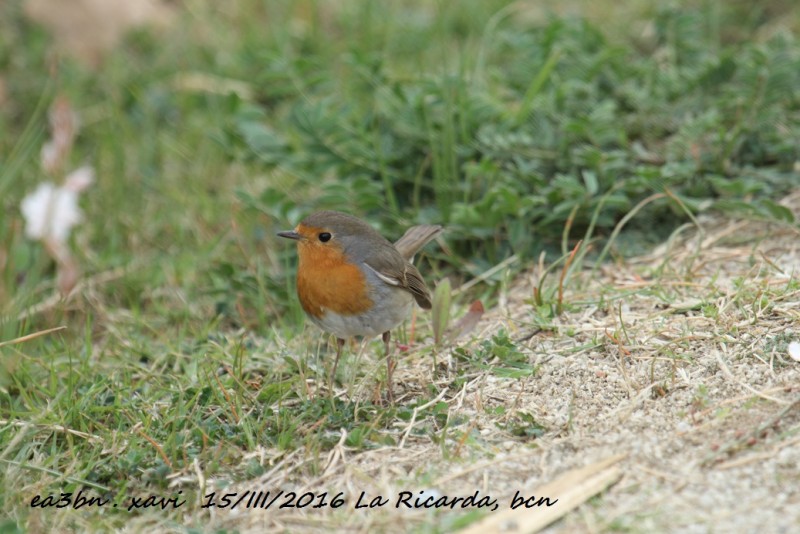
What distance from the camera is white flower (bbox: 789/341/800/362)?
361 cm

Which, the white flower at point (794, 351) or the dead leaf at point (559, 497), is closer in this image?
the dead leaf at point (559, 497)

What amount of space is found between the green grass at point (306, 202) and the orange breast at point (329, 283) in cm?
27

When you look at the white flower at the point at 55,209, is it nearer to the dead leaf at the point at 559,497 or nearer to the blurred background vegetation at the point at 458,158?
the blurred background vegetation at the point at 458,158

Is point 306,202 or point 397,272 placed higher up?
point 397,272

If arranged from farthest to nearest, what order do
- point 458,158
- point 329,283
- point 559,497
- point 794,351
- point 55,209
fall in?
point 458,158 → point 55,209 → point 329,283 → point 794,351 → point 559,497

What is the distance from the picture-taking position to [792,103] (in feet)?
17.4

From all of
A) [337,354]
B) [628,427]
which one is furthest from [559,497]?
[337,354]

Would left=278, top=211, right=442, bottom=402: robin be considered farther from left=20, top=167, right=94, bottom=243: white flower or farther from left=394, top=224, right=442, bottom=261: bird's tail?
left=20, top=167, right=94, bottom=243: white flower

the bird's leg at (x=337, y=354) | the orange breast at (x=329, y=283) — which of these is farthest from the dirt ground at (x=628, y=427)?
the orange breast at (x=329, y=283)

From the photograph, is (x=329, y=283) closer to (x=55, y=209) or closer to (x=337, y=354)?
(x=337, y=354)

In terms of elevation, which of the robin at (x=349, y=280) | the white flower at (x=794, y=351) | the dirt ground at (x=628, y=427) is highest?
the robin at (x=349, y=280)

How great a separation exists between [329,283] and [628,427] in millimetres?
1297

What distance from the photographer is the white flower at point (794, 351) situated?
3605 millimetres

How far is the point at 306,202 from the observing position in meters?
5.43
